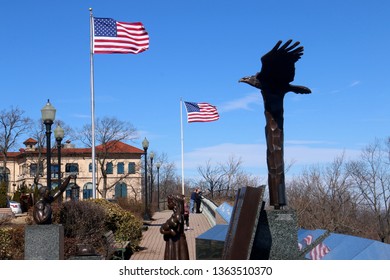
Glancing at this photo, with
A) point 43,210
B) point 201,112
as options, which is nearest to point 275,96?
point 43,210

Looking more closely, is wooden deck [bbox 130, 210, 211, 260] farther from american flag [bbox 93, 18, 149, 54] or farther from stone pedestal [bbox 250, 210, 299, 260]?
american flag [bbox 93, 18, 149, 54]

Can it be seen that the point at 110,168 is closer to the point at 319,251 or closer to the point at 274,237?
the point at 319,251

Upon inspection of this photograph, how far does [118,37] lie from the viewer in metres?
22.1

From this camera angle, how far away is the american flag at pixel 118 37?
71.7 feet

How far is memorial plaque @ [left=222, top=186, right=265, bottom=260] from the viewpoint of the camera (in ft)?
29.4

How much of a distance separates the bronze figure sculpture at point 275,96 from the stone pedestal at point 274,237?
383 mm

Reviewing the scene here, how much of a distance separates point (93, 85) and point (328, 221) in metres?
21.8

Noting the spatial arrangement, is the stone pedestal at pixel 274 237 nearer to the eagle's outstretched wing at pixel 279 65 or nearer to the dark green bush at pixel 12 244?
the eagle's outstretched wing at pixel 279 65

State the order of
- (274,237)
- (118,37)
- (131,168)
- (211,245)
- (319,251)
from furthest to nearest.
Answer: (131,168) → (118,37) → (211,245) → (319,251) → (274,237)

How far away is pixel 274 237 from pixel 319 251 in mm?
1040

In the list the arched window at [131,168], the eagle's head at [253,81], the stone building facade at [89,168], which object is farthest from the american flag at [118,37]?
the arched window at [131,168]

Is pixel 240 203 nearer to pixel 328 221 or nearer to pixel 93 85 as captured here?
pixel 93 85

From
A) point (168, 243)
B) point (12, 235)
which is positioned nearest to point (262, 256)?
point (168, 243)
